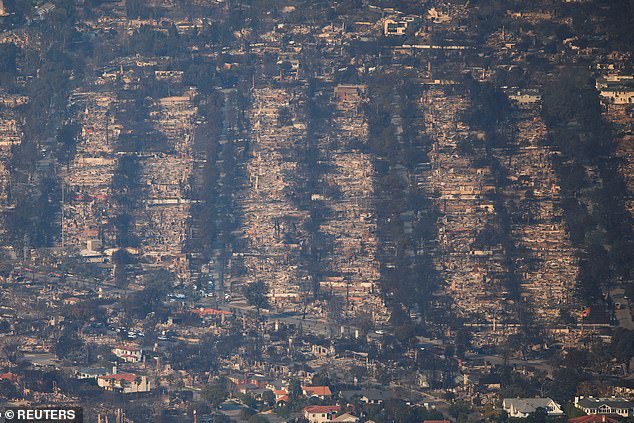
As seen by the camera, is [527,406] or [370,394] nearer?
[527,406]

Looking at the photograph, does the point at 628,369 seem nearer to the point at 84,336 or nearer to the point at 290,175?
the point at 84,336

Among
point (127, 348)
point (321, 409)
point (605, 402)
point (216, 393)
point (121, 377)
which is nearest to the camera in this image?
point (321, 409)

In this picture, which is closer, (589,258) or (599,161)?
(589,258)

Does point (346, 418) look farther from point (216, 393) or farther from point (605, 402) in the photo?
point (605, 402)

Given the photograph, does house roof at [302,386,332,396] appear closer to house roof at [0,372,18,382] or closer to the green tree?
the green tree

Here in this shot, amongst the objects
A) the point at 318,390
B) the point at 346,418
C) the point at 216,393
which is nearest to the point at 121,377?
the point at 216,393

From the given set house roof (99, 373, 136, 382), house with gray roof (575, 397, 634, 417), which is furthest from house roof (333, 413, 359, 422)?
house roof (99, 373, 136, 382)

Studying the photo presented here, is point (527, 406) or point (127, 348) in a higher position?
point (127, 348)

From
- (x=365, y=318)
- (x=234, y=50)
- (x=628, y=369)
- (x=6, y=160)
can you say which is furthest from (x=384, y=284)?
(x=234, y=50)

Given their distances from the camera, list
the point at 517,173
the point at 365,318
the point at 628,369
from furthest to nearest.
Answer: the point at 517,173 < the point at 365,318 < the point at 628,369
